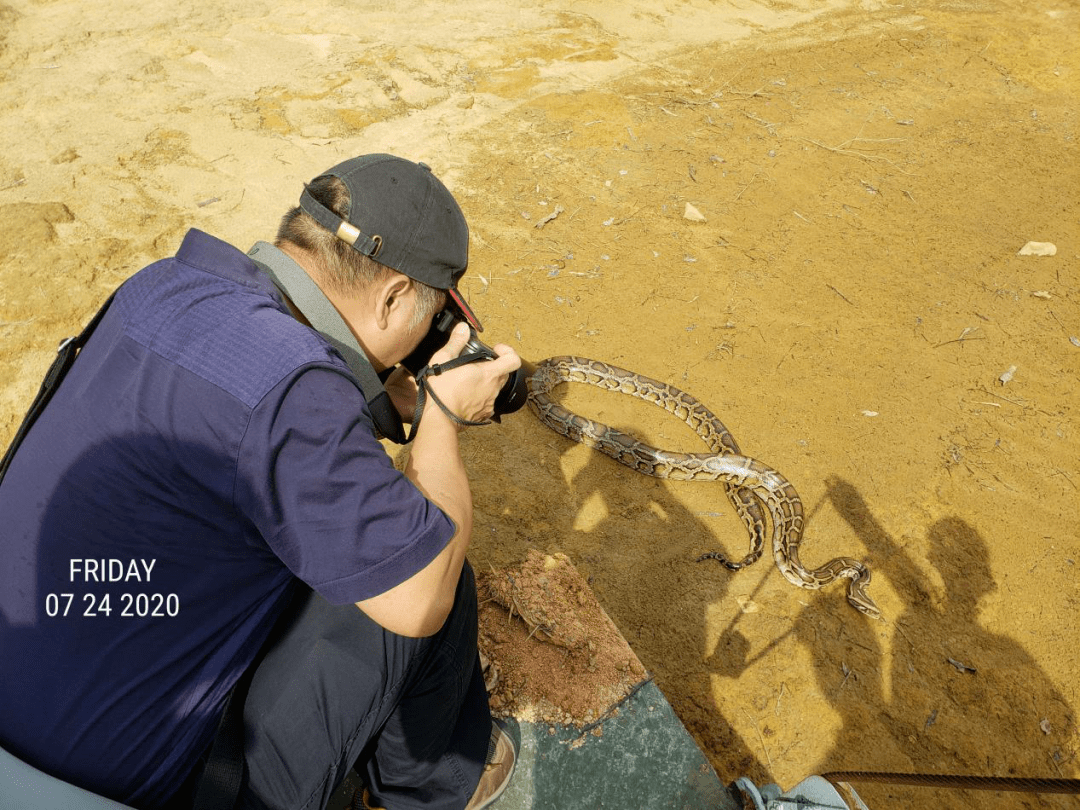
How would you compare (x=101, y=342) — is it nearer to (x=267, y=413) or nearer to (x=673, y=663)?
(x=267, y=413)

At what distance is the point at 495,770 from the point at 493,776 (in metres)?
0.02

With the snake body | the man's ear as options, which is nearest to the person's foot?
the man's ear

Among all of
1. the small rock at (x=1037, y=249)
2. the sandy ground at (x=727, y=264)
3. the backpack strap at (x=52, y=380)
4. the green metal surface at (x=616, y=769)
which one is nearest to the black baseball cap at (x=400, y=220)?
the backpack strap at (x=52, y=380)

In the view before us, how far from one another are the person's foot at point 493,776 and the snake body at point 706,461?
2.02 m

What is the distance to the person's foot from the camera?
2.87 metres

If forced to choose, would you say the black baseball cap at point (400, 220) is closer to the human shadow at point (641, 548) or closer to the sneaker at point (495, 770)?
the sneaker at point (495, 770)

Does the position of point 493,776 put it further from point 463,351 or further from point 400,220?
point 400,220

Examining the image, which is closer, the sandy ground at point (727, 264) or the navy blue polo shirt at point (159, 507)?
the navy blue polo shirt at point (159, 507)

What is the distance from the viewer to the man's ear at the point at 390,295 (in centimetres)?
229

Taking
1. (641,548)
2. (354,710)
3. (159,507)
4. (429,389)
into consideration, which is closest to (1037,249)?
(641,548)

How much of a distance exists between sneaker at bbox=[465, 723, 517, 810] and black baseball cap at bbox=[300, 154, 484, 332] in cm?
177

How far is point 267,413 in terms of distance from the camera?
1691mm

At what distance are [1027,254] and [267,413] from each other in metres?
7.76

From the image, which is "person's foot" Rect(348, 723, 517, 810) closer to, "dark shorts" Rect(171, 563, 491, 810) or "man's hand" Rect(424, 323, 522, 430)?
"dark shorts" Rect(171, 563, 491, 810)
